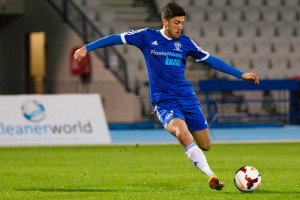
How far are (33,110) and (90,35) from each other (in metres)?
8.28

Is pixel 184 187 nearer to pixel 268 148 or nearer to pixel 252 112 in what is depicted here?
pixel 268 148

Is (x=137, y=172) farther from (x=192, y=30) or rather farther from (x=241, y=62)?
(x=192, y=30)

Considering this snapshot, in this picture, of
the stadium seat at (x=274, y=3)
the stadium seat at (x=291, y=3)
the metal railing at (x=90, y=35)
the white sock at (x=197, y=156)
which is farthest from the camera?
the stadium seat at (x=291, y=3)

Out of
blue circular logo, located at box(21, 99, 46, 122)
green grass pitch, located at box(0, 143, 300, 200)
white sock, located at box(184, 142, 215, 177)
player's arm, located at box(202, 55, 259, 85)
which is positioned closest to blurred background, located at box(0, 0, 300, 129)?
blue circular logo, located at box(21, 99, 46, 122)

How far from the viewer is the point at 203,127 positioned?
8.24 meters

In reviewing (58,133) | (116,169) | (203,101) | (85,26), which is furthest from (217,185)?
(85,26)

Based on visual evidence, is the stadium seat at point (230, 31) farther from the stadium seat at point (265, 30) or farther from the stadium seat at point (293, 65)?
the stadium seat at point (293, 65)

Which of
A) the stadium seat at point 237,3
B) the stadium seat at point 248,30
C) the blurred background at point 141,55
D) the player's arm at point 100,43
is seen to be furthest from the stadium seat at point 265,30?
the player's arm at point 100,43

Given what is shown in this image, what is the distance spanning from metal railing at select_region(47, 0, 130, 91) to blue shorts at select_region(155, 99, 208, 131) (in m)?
14.9

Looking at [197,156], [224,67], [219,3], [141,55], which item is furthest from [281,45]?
[197,156]

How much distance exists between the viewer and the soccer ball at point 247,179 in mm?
7531

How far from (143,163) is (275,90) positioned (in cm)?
1190

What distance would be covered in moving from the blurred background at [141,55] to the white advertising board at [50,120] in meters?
6.21

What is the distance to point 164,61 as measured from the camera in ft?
26.1
